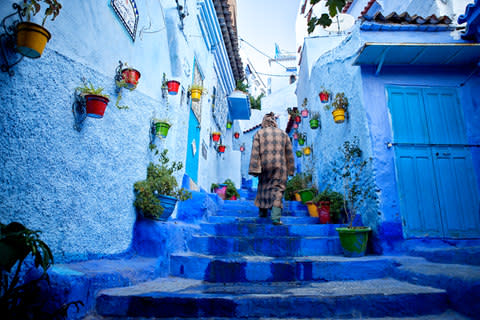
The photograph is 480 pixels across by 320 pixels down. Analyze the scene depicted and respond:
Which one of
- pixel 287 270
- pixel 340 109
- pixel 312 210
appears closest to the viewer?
pixel 287 270

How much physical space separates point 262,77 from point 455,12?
21.0 meters

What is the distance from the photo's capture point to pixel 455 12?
5539 mm

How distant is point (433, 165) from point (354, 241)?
1.93 meters

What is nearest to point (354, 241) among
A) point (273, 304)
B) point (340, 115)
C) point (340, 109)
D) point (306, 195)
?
point (273, 304)

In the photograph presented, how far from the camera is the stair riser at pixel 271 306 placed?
2.39m

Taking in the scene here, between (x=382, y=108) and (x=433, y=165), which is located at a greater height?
(x=382, y=108)

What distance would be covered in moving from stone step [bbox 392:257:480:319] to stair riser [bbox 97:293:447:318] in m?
0.14

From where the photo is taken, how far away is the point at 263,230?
4.68 meters

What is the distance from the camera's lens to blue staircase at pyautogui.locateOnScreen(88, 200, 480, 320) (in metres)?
2.41

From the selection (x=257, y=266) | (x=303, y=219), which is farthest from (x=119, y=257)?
(x=303, y=219)

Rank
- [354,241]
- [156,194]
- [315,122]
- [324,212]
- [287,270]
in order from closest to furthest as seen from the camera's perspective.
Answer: [287,270]
[156,194]
[354,241]
[324,212]
[315,122]

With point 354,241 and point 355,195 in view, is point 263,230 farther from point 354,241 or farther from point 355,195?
point 355,195

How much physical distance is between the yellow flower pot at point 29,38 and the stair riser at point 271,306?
182 centimetres

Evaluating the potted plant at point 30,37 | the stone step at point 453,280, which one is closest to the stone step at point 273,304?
the stone step at point 453,280
